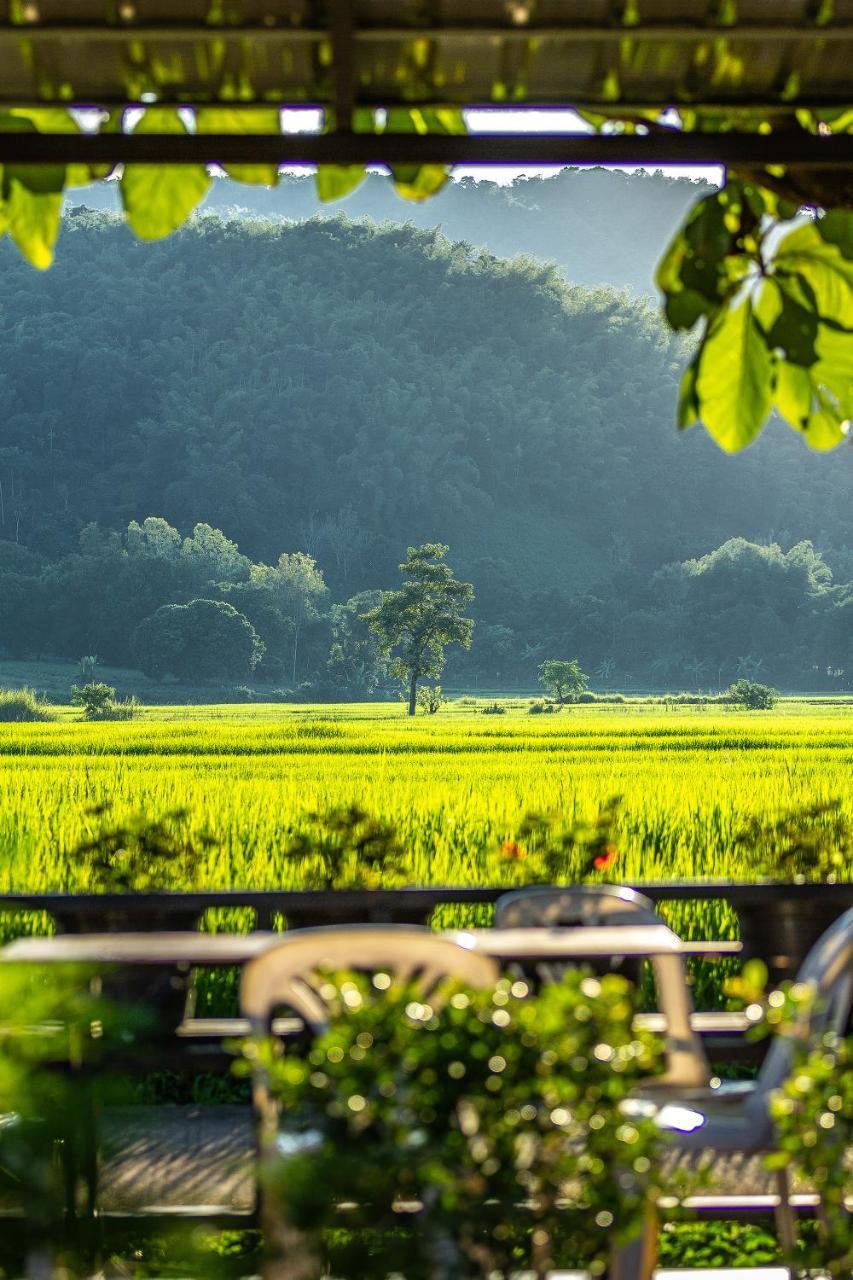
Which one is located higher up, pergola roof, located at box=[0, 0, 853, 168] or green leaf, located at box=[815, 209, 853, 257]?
pergola roof, located at box=[0, 0, 853, 168]

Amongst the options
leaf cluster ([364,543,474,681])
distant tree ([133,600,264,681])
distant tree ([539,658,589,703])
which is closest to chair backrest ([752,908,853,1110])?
leaf cluster ([364,543,474,681])

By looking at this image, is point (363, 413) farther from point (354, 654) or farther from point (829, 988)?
point (829, 988)

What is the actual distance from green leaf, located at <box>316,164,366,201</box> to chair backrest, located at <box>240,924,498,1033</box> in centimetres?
105

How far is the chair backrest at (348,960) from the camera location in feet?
5.38

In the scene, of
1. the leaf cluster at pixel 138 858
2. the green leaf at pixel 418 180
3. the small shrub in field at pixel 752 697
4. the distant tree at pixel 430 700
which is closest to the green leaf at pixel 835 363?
the green leaf at pixel 418 180

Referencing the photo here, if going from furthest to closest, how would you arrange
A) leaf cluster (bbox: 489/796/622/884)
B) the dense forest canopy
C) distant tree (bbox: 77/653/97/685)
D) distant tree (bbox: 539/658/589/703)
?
the dense forest canopy
distant tree (bbox: 539/658/589/703)
distant tree (bbox: 77/653/97/685)
leaf cluster (bbox: 489/796/622/884)

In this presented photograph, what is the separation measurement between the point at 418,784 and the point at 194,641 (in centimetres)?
4009

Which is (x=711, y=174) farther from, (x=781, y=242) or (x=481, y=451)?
(x=481, y=451)

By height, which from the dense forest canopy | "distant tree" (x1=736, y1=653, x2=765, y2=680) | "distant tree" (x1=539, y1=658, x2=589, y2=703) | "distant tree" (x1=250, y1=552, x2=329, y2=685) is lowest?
"distant tree" (x1=539, y1=658, x2=589, y2=703)

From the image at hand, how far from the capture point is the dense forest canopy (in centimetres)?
5088

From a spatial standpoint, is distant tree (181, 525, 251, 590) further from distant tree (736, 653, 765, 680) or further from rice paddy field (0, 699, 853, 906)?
rice paddy field (0, 699, 853, 906)

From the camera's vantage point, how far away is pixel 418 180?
6.00ft

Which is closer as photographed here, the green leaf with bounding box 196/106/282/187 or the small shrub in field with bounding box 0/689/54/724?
the green leaf with bounding box 196/106/282/187

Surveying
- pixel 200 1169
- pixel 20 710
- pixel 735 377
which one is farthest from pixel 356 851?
pixel 20 710
